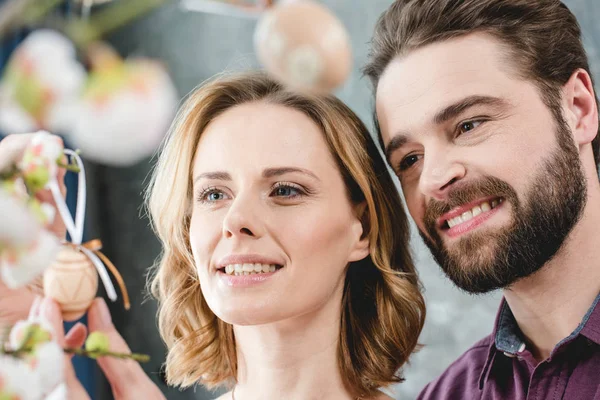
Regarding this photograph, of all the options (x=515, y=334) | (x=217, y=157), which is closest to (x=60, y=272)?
(x=217, y=157)

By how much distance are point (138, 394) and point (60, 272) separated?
0.21 meters

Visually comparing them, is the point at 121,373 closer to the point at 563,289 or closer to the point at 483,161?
the point at 483,161

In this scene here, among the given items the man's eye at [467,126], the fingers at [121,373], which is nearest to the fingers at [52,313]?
the fingers at [121,373]

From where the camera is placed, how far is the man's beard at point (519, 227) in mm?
1236

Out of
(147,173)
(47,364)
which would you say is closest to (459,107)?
(47,364)

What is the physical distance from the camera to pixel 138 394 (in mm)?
722

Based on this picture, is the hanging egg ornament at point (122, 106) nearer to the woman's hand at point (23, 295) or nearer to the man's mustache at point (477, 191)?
the woman's hand at point (23, 295)

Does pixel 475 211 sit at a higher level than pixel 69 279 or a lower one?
lower

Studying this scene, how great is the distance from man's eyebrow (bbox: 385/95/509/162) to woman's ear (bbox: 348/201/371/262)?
0.13m

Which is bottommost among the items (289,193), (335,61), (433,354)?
(433,354)

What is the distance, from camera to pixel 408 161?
4.40ft

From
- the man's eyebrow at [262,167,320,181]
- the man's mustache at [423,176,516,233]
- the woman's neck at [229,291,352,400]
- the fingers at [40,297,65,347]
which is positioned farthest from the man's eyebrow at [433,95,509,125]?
the fingers at [40,297,65,347]

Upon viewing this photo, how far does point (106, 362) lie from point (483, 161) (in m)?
0.76

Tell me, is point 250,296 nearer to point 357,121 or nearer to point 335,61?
point 357,121
